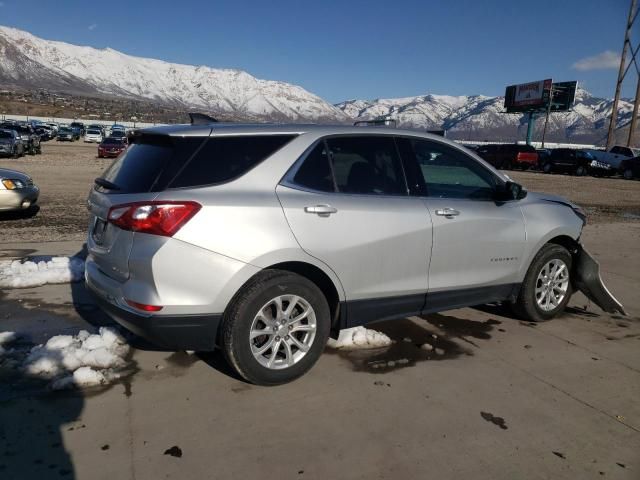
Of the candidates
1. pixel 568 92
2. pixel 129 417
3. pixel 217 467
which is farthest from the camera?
pixel 568 92

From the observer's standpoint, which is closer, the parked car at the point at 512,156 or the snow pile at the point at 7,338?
the snow pile at the point at 7,338

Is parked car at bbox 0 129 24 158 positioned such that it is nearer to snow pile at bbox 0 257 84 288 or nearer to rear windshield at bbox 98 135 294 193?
snow pile at bbox 0 257 84 288

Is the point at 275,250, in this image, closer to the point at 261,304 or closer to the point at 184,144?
the point at 261,304

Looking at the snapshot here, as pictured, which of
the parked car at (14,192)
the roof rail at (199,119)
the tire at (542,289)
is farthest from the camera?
the parked car at (14,192)

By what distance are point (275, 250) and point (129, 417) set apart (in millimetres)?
1307

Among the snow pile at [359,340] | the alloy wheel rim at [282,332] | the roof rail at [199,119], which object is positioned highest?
the roof rail at [199,119]

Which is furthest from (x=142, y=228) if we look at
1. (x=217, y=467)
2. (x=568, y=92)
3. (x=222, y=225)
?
(x=568, y=92)

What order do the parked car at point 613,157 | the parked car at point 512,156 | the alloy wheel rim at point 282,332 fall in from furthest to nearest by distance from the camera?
the parked car at point 512,156 < the parked car at point 613,157 < the alloy wheel rim at point 282,332

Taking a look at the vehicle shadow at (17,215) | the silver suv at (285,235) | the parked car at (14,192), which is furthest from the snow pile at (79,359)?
the vehicle shadow at (17,215)

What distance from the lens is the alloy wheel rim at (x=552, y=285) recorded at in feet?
16.5

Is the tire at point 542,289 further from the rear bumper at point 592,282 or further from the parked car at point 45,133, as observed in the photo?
the parked car at point 45,133

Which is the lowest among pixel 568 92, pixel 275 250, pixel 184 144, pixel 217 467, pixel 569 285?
pixel 217 467

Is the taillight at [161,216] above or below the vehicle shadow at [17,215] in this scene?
above

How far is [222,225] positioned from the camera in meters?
3.21
